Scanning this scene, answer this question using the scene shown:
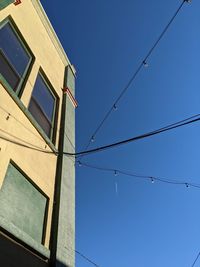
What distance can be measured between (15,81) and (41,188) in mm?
2442

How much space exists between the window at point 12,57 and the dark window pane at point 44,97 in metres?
0.55

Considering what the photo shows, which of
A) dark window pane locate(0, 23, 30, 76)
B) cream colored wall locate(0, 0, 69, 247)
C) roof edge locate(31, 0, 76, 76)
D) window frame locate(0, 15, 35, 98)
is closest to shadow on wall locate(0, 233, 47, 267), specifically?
cream colored wall locate(0, 0, 69, 247)

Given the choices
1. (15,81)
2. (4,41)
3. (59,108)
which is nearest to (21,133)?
(15,81)

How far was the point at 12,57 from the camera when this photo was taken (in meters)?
6.93

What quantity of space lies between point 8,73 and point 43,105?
152 centimetres

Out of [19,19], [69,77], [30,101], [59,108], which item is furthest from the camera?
[69,77]

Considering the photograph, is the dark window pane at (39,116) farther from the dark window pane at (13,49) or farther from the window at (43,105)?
A: the dark window pane at (13,49)

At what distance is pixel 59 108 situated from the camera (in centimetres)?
870

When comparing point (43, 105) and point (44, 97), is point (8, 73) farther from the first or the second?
point (44, 97)

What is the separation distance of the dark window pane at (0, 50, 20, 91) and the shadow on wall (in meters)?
3.30

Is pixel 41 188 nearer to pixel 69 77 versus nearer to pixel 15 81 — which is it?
pixel 15 81

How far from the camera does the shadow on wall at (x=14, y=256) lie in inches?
159

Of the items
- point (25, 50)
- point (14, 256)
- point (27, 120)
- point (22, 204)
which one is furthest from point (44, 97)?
point (14, 256)

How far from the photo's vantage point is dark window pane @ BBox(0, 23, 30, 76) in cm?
679
